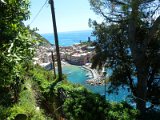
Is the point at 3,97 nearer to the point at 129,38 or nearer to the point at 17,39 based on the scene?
the point at 17,39

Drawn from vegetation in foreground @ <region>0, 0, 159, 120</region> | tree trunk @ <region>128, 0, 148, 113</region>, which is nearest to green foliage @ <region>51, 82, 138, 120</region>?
vegetation in foreground @ <region>0, 0, 159, 120</region>

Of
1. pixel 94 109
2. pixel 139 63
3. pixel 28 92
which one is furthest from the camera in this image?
pixel 139 63

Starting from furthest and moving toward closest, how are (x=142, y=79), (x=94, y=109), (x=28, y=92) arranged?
(x=142, y=79) < (x=28, y=92) < (x=94, y=109)

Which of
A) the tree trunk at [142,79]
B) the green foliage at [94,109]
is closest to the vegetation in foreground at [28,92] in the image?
the green foliage at [94,109]

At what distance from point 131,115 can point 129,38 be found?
7261 millimetres

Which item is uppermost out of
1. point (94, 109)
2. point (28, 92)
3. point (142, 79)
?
point (28, 92)

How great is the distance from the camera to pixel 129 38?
59.8ft

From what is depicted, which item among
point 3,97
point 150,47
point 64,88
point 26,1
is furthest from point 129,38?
point 26,1

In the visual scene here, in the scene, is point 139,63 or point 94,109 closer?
point 94,109

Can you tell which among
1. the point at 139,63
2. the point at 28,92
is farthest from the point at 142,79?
the point at 28,92

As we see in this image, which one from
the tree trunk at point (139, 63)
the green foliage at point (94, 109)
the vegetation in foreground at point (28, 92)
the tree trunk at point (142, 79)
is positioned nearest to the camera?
the vegetation in foreground at point (28, 92)

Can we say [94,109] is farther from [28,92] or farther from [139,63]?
[139,63]

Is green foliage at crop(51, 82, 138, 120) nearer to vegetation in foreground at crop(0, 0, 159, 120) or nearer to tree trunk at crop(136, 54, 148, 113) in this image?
vegetation in foreground at crop(0, 0, 159, 120)

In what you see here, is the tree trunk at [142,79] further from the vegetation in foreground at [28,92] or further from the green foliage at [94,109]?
the green foliage at [94,109]
